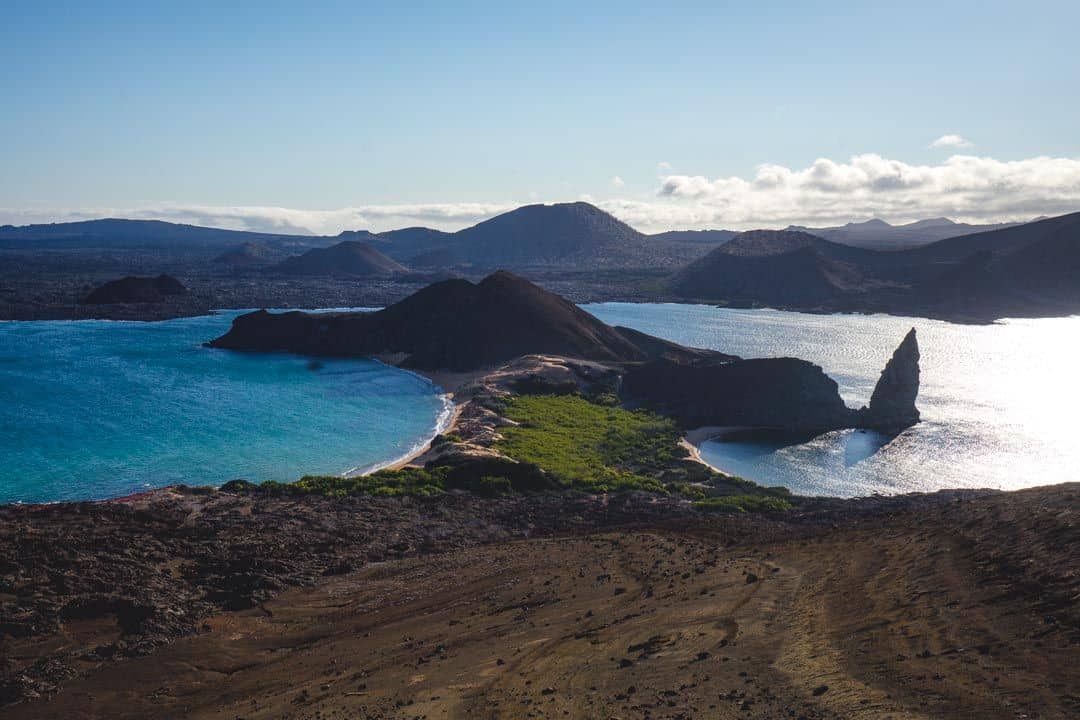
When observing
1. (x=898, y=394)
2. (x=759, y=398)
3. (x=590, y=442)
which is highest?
(x=898, y=394)

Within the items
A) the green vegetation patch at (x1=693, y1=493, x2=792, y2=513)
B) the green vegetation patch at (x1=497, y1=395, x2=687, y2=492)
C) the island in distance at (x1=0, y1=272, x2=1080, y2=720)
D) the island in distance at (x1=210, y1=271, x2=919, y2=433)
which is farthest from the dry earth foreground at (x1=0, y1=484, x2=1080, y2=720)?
the island in distance at (x1=210, y1=271, x2=919, y2=433)

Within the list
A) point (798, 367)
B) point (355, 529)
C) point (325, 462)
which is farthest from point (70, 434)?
point (798, 367)

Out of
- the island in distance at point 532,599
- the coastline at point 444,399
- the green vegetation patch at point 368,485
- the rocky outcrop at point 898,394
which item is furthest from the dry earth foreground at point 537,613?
the rocky outcrop at point 898,394

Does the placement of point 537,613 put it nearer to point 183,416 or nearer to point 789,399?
point 183,416


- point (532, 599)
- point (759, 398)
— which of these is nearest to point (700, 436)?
point (759, 398)

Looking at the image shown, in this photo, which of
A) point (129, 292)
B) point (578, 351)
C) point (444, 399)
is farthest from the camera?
point (129, 292)

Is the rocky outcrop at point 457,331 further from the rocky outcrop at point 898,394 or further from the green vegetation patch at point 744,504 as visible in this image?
the green vegetation patch at point 744,504

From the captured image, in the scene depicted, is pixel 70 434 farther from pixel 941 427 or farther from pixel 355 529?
pixel 941 427
